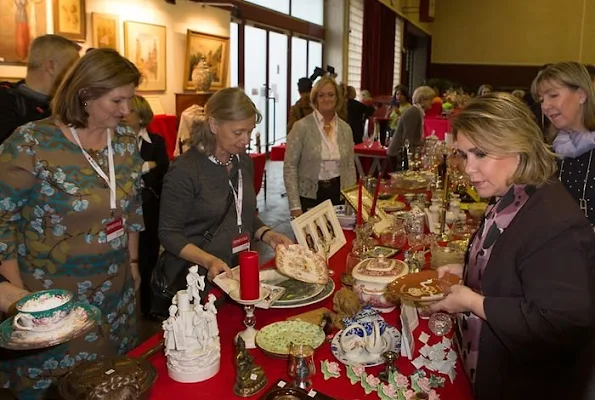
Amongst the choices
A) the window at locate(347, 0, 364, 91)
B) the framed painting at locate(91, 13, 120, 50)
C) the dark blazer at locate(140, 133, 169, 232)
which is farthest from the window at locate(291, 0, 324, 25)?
the dark blazer at locate(140, 133, 169, 232)

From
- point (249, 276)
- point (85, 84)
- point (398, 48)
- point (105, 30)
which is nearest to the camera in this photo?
point (249, 276)

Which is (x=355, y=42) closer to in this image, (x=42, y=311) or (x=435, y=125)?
(x=435, y=125)

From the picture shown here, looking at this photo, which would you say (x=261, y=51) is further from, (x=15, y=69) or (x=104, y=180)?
(x=104, y=180)

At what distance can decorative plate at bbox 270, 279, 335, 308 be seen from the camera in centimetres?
165

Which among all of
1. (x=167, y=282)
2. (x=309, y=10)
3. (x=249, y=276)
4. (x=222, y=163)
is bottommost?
(x=167, y=282)

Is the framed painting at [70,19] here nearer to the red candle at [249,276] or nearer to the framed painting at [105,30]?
the framed painting at [105,30]

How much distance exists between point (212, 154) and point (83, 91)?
50 centimetres

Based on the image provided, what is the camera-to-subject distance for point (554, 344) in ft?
3.66

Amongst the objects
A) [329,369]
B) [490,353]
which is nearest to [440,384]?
[490,353]

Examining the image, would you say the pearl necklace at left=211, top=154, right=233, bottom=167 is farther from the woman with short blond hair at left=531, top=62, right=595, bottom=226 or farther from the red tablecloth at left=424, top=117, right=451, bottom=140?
the red tablecloth at left=424, top=117, right=451, bottom=140

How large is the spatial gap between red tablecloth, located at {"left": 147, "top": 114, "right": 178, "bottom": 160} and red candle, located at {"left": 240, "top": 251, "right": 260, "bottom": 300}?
4.43 metres

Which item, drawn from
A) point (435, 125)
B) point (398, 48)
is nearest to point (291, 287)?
point (435, 125)

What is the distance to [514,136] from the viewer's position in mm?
1183

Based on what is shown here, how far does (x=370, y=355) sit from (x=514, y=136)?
61cm
